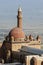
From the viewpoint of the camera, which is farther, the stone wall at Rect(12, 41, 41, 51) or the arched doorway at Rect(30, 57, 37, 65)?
the stone wall at Rect(12, 41, 41, 51)

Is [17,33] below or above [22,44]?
above

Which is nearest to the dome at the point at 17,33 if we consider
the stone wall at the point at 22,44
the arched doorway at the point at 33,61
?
the stone wall at the point at 22,44

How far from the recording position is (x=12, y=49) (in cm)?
4034

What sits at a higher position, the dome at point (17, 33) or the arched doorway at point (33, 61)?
the dome at point (17, 33)

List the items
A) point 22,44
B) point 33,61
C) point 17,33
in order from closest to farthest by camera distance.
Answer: point 33,61, point 22,44, point 17,33

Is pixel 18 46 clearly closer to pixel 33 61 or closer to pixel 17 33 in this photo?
pixel 17 33

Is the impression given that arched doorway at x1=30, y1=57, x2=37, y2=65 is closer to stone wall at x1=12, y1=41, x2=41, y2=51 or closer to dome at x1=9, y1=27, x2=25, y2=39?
stone wall at x1=12, y1=41, x2=41, y2=51

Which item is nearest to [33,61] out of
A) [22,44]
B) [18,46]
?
[18,46]

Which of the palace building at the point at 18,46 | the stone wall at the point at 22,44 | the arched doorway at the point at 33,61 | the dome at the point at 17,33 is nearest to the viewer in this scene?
the arched doorway at the point at 33,61

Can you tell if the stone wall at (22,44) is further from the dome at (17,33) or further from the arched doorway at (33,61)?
the arched doorway at (33,61)

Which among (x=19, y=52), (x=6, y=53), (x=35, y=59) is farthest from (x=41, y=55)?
(x=6, y=53)

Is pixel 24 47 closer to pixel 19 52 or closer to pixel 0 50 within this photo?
pixel 19 52

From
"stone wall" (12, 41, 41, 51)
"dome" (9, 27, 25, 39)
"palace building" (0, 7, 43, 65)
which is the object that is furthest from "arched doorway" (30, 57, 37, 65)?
"dome" (9, 27, 25, 39)

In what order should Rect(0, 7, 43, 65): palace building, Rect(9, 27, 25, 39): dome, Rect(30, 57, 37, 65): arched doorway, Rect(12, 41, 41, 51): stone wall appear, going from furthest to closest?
1. Rect(9, 27, 25, 39): dome
2. Rect(12, 41, 41, 51): stone wall
3. Rect(0, 7, 43, 65): palace building
4. Rect(30, 57, 37, 65): arched doorway
